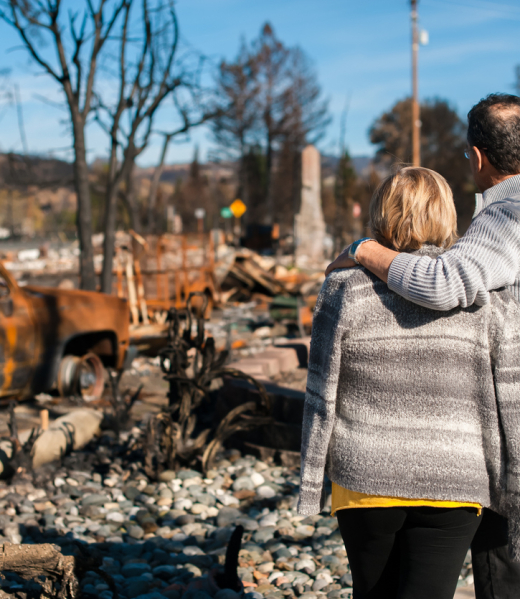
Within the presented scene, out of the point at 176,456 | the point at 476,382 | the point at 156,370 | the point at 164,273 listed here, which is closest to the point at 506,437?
the point at 476,382

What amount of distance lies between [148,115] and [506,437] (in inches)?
436

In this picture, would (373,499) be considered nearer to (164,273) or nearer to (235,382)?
(235,382)

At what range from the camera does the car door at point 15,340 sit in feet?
17.7

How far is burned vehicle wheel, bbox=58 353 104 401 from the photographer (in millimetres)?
6402

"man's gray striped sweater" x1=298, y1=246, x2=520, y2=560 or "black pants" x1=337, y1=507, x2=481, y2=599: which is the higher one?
"man's gray striped sweater" x1=298, y1=246, x2=520, y2=560

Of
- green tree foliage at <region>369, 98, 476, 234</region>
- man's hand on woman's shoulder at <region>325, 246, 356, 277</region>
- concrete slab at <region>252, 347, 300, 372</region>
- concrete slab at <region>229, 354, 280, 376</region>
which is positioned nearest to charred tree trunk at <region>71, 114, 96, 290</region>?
concrete slab at <region>252, 347, 300, 372</region>

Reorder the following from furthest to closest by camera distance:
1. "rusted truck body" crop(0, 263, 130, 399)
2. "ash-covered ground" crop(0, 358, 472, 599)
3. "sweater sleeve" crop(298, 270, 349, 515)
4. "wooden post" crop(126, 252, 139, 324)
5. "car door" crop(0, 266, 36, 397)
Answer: "wooden post" crop(126, 252, 139, 324), "rusted truck body" crop(0, 263, 130, 399), "car door" crop(0, 266, 36, 397), "ash-covered ground" crop(0, 358, 472, 599), "sweater sleeve" crop(298, 270, 349, 515)

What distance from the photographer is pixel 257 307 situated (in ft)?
47.9

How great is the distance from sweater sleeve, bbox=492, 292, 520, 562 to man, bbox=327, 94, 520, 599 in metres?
0.11

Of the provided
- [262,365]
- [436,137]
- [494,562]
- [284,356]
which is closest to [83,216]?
[284,356]

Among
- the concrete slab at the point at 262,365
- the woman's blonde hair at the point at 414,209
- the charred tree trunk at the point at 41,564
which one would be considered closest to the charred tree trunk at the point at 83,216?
the concrete slab at the point at 262,365

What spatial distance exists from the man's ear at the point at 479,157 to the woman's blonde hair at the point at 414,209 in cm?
25

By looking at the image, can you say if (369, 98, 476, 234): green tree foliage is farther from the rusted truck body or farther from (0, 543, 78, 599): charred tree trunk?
(0, 543, 78, 599): charred tree trunk

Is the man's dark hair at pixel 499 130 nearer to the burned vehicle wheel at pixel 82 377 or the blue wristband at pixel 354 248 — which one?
the blue wristband at pixel 354 248
